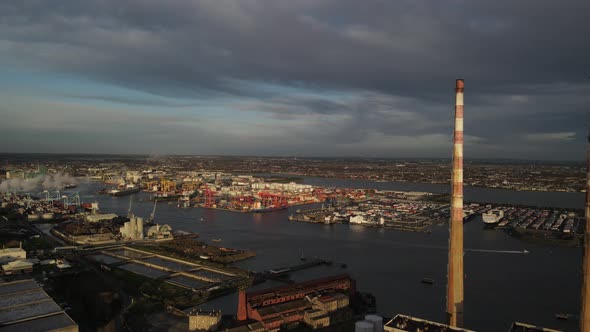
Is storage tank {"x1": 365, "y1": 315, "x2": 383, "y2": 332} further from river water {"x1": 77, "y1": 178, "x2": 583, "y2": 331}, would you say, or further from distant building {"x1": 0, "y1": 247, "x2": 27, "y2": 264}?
distant building {"x1": 0, "y1": 247, "x2": 27, "y2": 264}

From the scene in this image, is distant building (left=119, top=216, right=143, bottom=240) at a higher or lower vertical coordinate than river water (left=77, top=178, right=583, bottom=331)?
higher

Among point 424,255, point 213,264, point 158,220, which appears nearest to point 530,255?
point 424,255

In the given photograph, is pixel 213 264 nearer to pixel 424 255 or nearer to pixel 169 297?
pixel 169 297

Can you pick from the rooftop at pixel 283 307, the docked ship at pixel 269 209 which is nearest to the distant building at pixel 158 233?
the docked ship at pixel 269 209

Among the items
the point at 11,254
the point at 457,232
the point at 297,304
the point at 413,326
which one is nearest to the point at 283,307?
the point at 297,304

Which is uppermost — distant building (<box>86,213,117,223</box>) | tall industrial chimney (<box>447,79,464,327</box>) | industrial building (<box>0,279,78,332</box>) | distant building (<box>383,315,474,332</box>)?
tall industrial chimney (<box>447,79,464,327</box>)

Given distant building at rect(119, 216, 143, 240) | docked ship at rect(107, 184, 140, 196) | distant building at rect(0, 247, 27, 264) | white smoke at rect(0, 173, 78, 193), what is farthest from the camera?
white smoke at rect(0, 173, 78, 193)

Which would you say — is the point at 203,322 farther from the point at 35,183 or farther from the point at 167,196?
the point at 35,183

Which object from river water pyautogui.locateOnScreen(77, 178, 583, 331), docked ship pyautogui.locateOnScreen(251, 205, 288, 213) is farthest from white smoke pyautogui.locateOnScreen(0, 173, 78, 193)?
docked ship pyautogui.locateOnScreen(251, 205, 288, 213)

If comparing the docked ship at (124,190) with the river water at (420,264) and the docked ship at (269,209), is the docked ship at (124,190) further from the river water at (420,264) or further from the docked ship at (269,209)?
the docked ship at (269,209)
